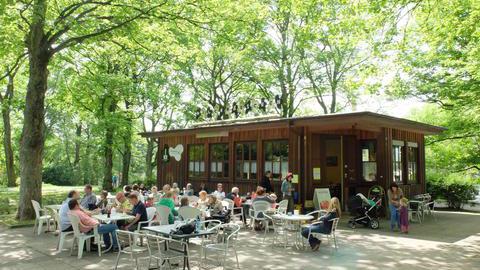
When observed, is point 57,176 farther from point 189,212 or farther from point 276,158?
point 189,212

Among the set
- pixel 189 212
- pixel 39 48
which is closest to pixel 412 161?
pixel 189 212

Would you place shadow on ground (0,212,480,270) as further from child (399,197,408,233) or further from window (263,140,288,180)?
window (263,140,288,180)

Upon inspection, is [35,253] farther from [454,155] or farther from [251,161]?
[454,155]

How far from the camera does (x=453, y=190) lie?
1577cm

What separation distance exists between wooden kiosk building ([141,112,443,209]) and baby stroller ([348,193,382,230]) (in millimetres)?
2099

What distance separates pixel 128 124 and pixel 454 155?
57.5ft

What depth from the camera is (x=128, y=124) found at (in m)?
22.8

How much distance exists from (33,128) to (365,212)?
1002 cm

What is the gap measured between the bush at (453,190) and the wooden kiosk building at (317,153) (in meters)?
1.28

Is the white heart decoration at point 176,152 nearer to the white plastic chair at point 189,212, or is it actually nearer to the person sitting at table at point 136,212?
the person sitting at table at point 136,212

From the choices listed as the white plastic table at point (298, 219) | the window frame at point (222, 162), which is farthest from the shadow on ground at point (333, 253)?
the window frame at point (222, 162)

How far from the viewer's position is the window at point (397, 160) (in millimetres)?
13586

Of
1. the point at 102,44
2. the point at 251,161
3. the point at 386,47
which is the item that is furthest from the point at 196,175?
the point at 386,47

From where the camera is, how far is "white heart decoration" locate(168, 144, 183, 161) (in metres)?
17.5
